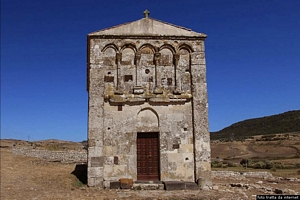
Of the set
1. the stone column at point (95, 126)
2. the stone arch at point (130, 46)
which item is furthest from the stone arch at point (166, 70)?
the stone column at point (95, 126)

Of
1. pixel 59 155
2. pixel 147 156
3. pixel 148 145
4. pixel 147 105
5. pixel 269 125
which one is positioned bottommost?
pixel 59 155

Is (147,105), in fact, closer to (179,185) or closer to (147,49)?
(147,49)

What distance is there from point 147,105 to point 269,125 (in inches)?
2872

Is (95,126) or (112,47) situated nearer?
(95,126)

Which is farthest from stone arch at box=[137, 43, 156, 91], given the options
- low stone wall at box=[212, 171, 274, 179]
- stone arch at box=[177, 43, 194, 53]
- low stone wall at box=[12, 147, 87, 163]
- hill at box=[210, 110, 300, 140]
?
hill at box=[210, 110, 300, 140]

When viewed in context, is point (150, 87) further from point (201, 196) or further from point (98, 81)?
point (201, 196)

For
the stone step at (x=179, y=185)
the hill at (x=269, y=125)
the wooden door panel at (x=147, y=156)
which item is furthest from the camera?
the hill at (x=269, y=125)

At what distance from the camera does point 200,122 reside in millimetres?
12641

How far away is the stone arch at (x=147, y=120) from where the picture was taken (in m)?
12.6

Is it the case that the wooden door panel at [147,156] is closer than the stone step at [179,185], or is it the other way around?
the stone step at [179,185]

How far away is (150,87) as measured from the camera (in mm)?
13008

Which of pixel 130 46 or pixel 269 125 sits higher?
pixel 130 46

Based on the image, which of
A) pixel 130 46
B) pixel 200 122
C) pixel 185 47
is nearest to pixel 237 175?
pixel 200 122

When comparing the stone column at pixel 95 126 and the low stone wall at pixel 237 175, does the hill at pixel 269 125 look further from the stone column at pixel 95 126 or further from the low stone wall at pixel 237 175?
the stone column at pixel 95 126
